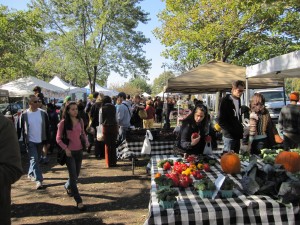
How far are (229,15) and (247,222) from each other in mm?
17148

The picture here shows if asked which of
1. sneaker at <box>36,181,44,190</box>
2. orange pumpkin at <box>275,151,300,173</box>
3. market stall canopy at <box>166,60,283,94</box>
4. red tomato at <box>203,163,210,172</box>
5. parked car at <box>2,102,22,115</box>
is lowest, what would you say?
sneaker at <box>36,181,44,190</box>

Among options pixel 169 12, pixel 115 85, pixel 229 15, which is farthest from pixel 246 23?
pixel 115 85

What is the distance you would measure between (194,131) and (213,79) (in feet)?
16.7

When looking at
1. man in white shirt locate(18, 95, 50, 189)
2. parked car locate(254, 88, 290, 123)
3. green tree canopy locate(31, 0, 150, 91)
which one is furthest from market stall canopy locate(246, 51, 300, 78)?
green tree canopy locate(31, 0, 150, 91)

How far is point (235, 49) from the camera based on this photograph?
2048cm

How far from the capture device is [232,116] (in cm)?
529

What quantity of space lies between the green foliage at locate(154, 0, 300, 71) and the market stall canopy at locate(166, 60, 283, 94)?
8.14 m

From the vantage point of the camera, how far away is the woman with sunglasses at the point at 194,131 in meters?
4.23

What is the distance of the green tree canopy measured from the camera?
92.0 feet

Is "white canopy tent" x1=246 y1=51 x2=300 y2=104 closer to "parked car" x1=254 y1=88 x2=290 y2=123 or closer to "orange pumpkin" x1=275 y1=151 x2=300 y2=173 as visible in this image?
"orange pumpkin" x1=275 y1=151 x2=300 y2=173

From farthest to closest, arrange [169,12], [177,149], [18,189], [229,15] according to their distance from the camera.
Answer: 1. [169,12]
2. [229,15]
3. [18,189]
4. [177,149]

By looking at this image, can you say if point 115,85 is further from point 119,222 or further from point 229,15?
point 119,222

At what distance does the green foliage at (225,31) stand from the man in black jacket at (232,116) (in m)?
12.4

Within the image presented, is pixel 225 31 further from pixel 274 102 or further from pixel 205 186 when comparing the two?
pixel 205 186
